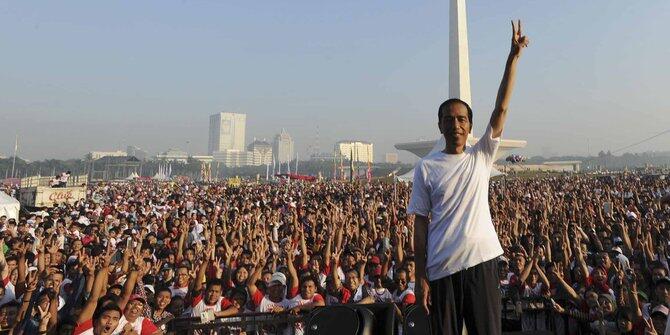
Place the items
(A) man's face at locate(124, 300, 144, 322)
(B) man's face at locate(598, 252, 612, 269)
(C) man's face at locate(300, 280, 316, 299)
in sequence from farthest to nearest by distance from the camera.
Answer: (B) man's face at locate(598, 252, 612, 269)
(C) man's face at locate(300, 280, 316, 299)
(A) man's face at locate(124, 300, 144, 322)

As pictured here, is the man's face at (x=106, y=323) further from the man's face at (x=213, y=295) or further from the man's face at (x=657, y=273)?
the man's face at (x=657, y=273)

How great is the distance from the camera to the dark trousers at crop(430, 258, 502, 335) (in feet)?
6.98

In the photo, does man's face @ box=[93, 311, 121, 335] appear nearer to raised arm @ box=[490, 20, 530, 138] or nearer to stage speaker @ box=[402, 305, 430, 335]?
stage speaker @ box=[402, 305, 430, 335]

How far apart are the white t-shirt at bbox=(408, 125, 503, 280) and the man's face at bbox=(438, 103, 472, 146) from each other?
0.28ft

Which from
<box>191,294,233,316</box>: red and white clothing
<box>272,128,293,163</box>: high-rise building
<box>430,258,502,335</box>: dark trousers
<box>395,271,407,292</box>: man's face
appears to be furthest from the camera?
<box>272,128,293,163</box>: high-rise building

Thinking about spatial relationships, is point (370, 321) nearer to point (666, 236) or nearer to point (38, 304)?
point (38, 304)

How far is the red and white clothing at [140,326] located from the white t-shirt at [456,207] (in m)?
3.33

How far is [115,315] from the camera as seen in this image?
13.6 ft

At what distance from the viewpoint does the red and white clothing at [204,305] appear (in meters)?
5.11

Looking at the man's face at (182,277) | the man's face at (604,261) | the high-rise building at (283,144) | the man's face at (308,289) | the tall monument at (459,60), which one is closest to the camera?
the man's face at (308,289)

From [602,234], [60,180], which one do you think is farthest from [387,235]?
[60,180]

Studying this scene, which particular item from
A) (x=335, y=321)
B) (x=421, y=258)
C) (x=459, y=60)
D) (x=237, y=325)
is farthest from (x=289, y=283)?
(x=459, y=60)

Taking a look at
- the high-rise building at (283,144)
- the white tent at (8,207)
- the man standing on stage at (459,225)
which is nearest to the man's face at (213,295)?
the man standing on stage at (459,225)

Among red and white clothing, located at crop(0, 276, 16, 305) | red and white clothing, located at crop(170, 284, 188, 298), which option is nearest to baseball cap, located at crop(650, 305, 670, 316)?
red and white clothing, located at crop(170, 284, 188, 298)
